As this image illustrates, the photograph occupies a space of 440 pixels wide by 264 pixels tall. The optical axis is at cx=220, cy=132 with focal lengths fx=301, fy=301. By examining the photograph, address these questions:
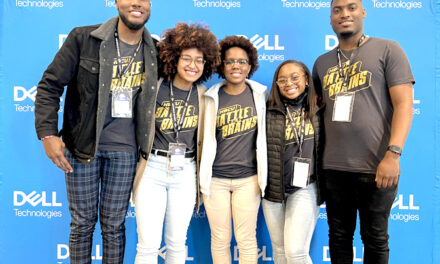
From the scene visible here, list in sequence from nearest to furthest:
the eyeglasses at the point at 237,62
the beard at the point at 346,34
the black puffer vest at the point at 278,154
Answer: the beard at the point at 346,34 → the black puffer vest at the point at 278,154 → the eyeglasses at the point at 237,62

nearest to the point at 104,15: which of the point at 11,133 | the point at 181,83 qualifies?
the point at 181,83

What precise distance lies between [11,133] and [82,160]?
138 centimetres

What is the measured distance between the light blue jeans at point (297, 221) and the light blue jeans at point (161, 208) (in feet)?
1.98

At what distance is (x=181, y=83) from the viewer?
206 cm

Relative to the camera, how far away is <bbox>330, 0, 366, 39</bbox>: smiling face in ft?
6.15

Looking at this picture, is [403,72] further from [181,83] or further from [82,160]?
[82,160]

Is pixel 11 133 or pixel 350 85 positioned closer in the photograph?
pixel 350 85

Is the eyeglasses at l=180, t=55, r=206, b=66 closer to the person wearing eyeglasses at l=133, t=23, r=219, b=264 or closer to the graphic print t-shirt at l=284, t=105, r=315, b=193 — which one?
the person wearing eyeglasses at l=133, t=23, r=219, b=264

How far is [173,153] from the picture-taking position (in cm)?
192

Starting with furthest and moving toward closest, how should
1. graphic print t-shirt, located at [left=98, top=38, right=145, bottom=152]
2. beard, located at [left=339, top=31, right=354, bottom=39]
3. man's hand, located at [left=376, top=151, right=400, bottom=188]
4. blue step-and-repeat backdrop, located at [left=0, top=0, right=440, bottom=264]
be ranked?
blue step-and-repeat backdrop, located at [left=0, top=0, right=440, bottom=264] → beard, located at [left=339, top=31, right=354, bottom=39] → graphic print t-shirt, located at [left=98, top=38, right=145, bottom=152] → man's hand, located at [left=376, top=151, right=400, bottom=188]

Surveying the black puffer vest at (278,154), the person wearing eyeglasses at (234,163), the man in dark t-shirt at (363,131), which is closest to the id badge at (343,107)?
the man in dark t-shirt at (363,131)

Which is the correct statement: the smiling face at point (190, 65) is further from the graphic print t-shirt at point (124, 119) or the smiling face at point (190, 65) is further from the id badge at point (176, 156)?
the id badge at point (176, 156)

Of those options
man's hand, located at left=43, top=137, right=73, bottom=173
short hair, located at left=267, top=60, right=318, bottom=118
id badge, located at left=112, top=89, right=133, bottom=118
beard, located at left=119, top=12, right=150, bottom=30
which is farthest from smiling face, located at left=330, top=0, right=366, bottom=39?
man's hand, located at left=43, top=137, right=73, bottom=173

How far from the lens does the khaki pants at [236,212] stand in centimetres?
207
